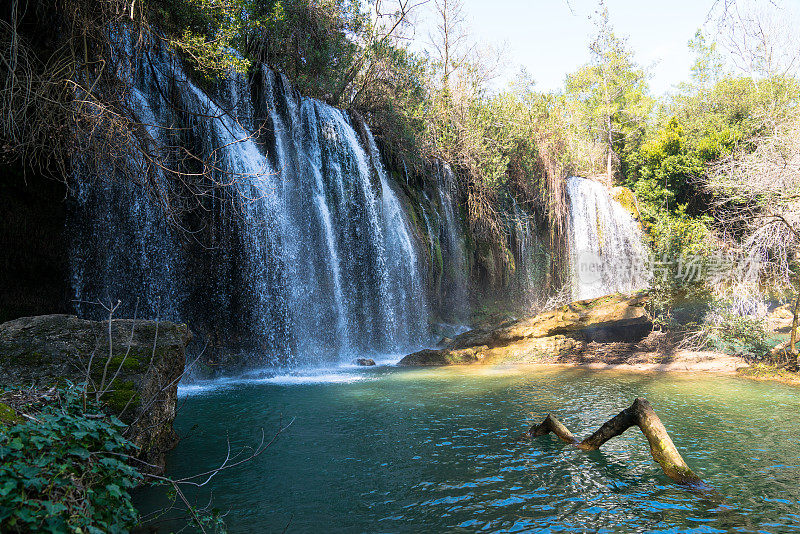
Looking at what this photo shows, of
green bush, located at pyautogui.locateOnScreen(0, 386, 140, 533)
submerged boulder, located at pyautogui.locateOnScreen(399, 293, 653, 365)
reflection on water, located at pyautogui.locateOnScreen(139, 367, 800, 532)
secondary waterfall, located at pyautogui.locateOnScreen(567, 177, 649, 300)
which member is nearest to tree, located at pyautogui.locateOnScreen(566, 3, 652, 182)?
secondary waterfall, located at pyautogui.locateOnScreen(567, 177, 649, 300)

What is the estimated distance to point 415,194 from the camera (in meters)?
18.3

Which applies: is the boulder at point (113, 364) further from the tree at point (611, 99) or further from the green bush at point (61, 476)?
the tree at point (611, 99)

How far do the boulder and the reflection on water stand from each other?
53cm

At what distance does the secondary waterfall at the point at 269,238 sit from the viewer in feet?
32.4

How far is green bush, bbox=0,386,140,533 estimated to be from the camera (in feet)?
7.13

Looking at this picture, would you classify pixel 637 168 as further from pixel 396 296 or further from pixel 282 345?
pixel 282 345

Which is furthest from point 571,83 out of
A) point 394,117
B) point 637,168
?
point 394,117

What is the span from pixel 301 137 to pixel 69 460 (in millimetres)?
12526

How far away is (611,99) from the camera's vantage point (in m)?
34.0

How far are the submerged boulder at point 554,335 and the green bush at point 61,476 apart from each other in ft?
31.2

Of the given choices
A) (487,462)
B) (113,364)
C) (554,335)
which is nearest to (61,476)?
(113,364)

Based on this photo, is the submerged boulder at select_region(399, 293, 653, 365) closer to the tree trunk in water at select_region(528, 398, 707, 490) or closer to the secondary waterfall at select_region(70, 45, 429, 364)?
the secondary waterfall at select_region(70, 45, 429, 364)

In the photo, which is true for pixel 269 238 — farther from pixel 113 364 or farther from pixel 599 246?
pixel 599 246

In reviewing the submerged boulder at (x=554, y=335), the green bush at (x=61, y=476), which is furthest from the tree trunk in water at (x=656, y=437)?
the submerged boulder at (x=554, y=335)
